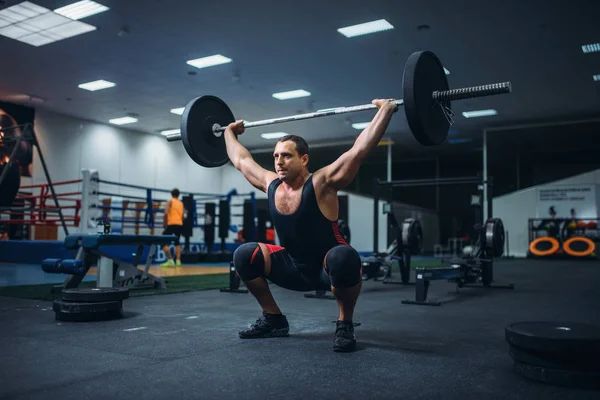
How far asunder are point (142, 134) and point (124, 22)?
6.82m

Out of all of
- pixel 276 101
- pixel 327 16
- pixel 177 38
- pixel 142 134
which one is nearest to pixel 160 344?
pixel 327 16

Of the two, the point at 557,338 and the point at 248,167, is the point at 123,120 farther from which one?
the point at 557,338

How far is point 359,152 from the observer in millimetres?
2051

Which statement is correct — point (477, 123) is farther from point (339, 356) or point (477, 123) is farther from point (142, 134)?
point (339, 356)

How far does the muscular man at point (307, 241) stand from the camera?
207cm

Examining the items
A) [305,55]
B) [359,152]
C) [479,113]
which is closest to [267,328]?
[359,152]

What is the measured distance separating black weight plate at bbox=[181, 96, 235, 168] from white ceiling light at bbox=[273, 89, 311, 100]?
6.38 m

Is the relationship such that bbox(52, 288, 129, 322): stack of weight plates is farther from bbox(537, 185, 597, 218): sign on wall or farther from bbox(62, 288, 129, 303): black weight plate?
bbox(537, 185, 597, 218): sign on wall

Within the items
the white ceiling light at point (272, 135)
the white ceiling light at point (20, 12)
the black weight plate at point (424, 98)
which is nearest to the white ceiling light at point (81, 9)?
the white ceiling light at point (20, 12)

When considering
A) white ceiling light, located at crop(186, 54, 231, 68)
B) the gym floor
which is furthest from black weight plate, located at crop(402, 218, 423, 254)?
white ceiling light, located at crop(186, 54, 231, 68)

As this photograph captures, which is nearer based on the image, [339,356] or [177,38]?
[339,356]

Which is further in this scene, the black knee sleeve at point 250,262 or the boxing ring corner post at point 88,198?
the boxing ring corner post at point 88,198

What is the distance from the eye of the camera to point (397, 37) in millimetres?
6617

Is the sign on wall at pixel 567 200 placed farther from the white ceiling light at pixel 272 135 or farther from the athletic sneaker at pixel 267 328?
the athletic sneaker at pixel 267 328
